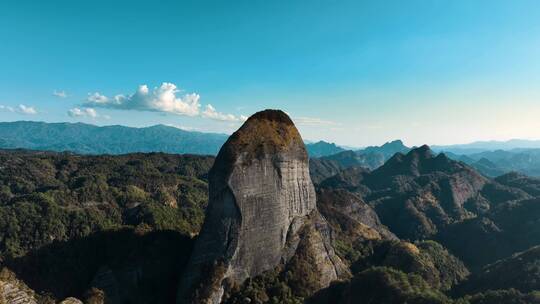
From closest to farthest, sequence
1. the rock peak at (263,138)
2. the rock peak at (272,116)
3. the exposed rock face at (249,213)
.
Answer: the exposed rock face at (249,213) < the rock peak at (263,138) < the rock peak at (272,116)

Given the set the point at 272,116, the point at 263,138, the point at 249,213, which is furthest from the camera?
the point at 272,116

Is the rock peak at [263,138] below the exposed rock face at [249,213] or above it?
above

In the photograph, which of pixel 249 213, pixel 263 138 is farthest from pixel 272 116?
pixel 249 213

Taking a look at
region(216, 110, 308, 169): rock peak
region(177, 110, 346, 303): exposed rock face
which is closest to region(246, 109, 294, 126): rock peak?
region(216, 110, 308, 169): rock peak

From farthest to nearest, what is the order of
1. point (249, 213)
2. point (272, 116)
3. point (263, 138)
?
point (272, 116) → point (263, 138) → point (249, 213)

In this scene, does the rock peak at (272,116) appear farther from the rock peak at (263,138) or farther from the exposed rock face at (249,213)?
the exposed rock face at (249,213)

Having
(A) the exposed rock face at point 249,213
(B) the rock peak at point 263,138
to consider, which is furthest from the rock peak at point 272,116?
(A) the exposed rock face at point 249,213

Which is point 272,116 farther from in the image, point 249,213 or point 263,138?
point 249,213

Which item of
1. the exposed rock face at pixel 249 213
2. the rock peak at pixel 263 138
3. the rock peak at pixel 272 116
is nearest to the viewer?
the exposed rock face at pixel 249 213

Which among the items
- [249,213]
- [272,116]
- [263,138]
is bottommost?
[249,213]

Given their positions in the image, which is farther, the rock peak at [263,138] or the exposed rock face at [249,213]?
the rock peak at [263,138]
